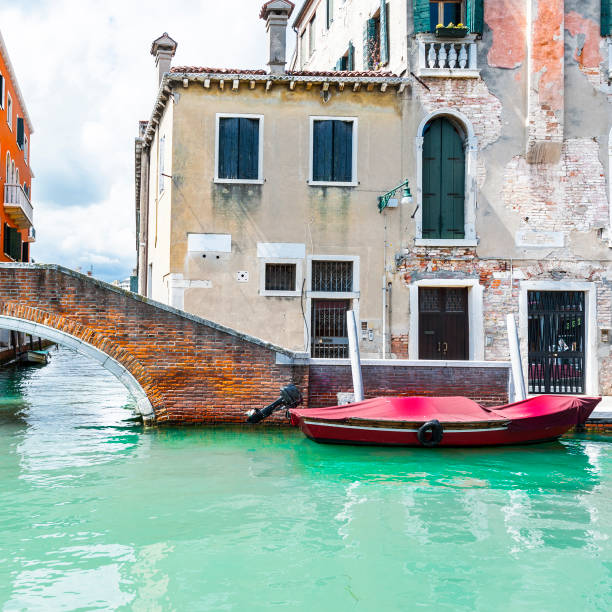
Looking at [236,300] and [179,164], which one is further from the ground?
[179,164]

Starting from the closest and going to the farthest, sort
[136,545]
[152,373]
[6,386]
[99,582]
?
1. [99,582]
2. [136,545]
3. [152,373]
4. [6,386]

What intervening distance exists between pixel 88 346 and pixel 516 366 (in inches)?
265

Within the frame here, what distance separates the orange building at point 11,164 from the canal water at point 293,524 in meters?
13.4

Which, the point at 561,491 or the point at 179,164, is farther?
the point at 179,164

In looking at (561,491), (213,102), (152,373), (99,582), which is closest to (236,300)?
(152,373)

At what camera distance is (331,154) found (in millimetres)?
13750

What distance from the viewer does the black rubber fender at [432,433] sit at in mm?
10344

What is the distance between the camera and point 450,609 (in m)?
5.29

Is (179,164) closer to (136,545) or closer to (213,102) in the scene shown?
(213,102)

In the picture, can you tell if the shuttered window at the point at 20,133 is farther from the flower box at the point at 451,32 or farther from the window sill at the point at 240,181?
the flower box at the point at 451,32

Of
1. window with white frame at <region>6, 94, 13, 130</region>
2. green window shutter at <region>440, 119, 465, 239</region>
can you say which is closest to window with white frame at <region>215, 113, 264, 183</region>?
green window shutter at <region>440, 119, 465, 239</region>

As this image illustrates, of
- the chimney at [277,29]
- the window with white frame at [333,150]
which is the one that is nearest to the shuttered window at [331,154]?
the window with white frame at [333,150]

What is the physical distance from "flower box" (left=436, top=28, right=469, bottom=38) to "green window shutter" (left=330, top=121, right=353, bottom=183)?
87.8 inches

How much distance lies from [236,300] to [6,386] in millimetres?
8395
